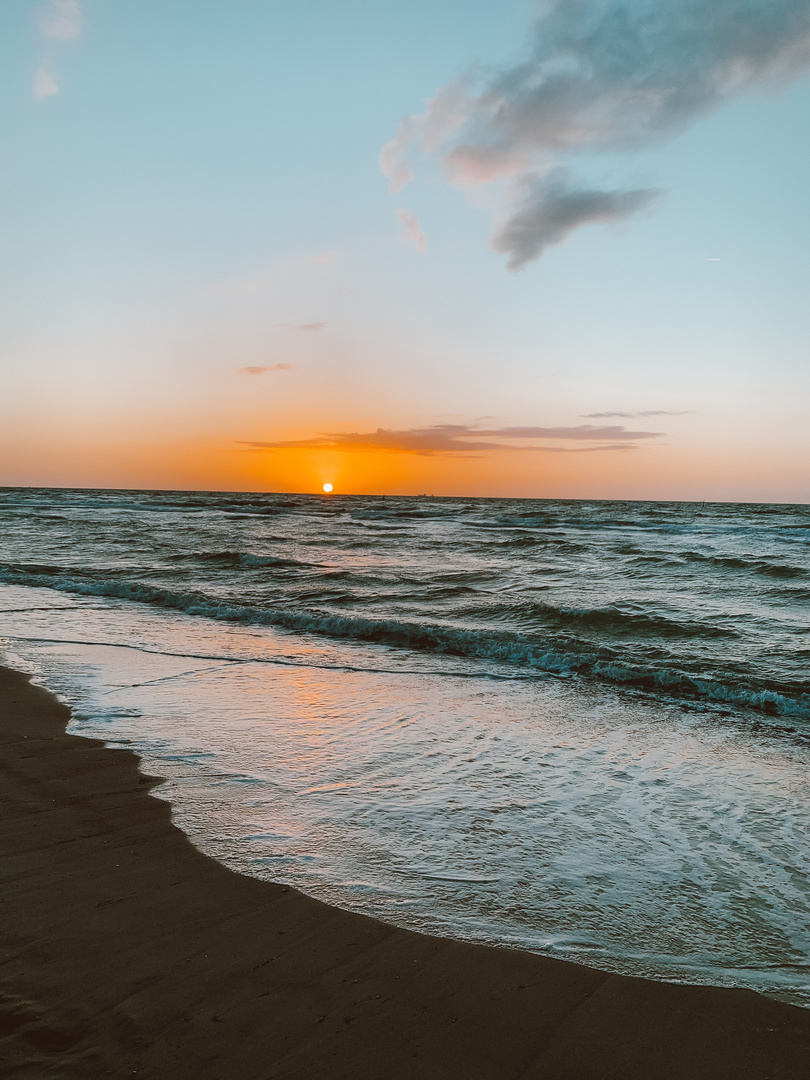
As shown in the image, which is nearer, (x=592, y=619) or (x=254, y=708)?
(x=254, y=708)

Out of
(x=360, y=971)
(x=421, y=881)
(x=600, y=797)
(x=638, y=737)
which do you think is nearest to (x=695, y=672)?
(x=638, y=737)

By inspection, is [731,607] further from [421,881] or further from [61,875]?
[61,875]

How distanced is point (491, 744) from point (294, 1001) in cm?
306

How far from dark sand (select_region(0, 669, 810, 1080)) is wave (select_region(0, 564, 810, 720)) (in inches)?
203

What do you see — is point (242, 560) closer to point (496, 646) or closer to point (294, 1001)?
point (496, 646)

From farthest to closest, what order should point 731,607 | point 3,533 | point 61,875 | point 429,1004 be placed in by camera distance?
point 3,533, point 731,607, point 61,875, point 429,1004

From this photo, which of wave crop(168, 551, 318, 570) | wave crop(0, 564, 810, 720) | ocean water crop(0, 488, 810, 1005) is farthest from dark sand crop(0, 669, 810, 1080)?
wave crop(168, 551, 318, 570)

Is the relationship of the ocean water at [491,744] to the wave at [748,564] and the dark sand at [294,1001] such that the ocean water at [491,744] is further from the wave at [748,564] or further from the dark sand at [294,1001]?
the wave at [748,564]

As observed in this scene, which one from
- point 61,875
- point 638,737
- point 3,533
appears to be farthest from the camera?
point 3,533

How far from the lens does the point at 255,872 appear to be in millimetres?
3199

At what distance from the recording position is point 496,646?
923 cm

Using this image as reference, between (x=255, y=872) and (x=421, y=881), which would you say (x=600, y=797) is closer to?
(x=421, y=881)

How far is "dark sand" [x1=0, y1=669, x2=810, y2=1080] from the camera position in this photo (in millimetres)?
2105

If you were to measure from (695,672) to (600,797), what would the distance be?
4.16 meters
